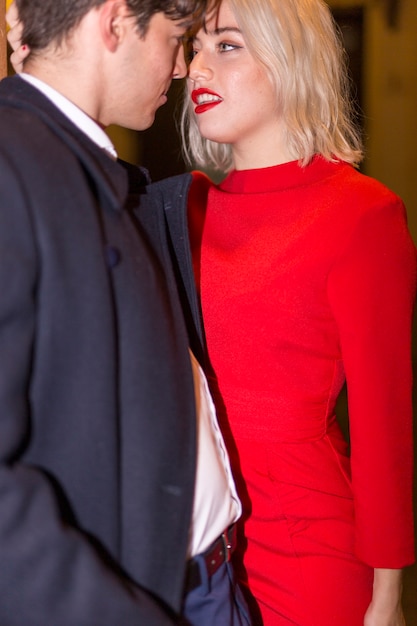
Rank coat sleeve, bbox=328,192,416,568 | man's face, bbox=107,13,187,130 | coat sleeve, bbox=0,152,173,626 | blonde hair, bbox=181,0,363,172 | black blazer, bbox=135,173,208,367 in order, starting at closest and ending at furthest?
coat sleeve, bbox=0,152,173,626, man's face, bbox=107,13,187,130, black blazer, bbox=135,173,208,367, coat sleeve, bbox=328,192,416,568, blonde hair, bbox=181,0,363,172

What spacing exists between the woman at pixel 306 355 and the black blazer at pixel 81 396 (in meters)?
0.43

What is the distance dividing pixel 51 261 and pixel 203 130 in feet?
2.66

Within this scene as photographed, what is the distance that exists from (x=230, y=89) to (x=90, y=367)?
839 mm

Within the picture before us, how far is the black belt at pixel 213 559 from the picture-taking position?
1.12 m

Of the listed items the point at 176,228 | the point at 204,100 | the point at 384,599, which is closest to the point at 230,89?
the point at 204,100

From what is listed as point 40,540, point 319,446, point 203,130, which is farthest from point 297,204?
point 40,540

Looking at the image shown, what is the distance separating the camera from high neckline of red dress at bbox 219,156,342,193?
5.22 ft

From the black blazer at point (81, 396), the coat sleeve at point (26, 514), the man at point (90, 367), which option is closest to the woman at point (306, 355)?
the man at point (90, 367)

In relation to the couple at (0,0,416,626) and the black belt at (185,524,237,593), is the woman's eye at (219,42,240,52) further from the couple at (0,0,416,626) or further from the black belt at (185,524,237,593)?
the black belt at (185,524,237,593)

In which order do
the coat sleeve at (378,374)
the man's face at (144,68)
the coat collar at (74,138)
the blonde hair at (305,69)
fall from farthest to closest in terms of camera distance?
the blonde hair at (305,69), the coat sleeve at (378,374), the man's face at (144,68), the coat collar at (74,138)

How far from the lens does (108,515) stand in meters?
0.96

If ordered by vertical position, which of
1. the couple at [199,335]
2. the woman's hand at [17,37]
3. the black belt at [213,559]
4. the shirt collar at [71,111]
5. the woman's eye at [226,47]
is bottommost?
the black belt at [213,559]

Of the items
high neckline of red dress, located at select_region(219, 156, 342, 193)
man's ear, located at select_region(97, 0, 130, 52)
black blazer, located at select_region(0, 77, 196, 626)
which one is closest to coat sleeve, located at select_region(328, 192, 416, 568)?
high neckline of red dress, located at select_region(219, 156, 342, 193)

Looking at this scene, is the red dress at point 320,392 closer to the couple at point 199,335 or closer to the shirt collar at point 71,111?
the couple at point 199,335
